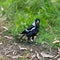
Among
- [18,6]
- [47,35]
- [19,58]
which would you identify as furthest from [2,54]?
[18,6]

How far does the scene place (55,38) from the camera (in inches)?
231

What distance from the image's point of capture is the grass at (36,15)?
6039mm

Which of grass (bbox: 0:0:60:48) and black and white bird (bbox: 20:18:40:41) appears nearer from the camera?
black and white bird (bbox: 20:18:40:41)

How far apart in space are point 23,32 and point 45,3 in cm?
136

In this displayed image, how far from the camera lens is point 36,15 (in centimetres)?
643

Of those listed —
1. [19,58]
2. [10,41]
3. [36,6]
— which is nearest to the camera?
[19,58]

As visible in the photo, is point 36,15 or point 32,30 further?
point 36,15

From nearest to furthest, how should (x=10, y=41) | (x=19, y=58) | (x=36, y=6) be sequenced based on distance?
(x=19, y=58)
(x=10, y=41)
(x=36, y=6)

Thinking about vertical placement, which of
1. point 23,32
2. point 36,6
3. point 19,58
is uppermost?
point 36,6

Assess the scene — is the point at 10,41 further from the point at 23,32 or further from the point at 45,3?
the point at 45,3

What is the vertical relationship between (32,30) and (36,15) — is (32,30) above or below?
below

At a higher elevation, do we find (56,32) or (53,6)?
(53,6)

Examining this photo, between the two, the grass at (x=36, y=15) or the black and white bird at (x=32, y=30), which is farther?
the grass at (x=36, y=15)

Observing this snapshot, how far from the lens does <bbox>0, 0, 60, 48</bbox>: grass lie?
6039 millimetres
